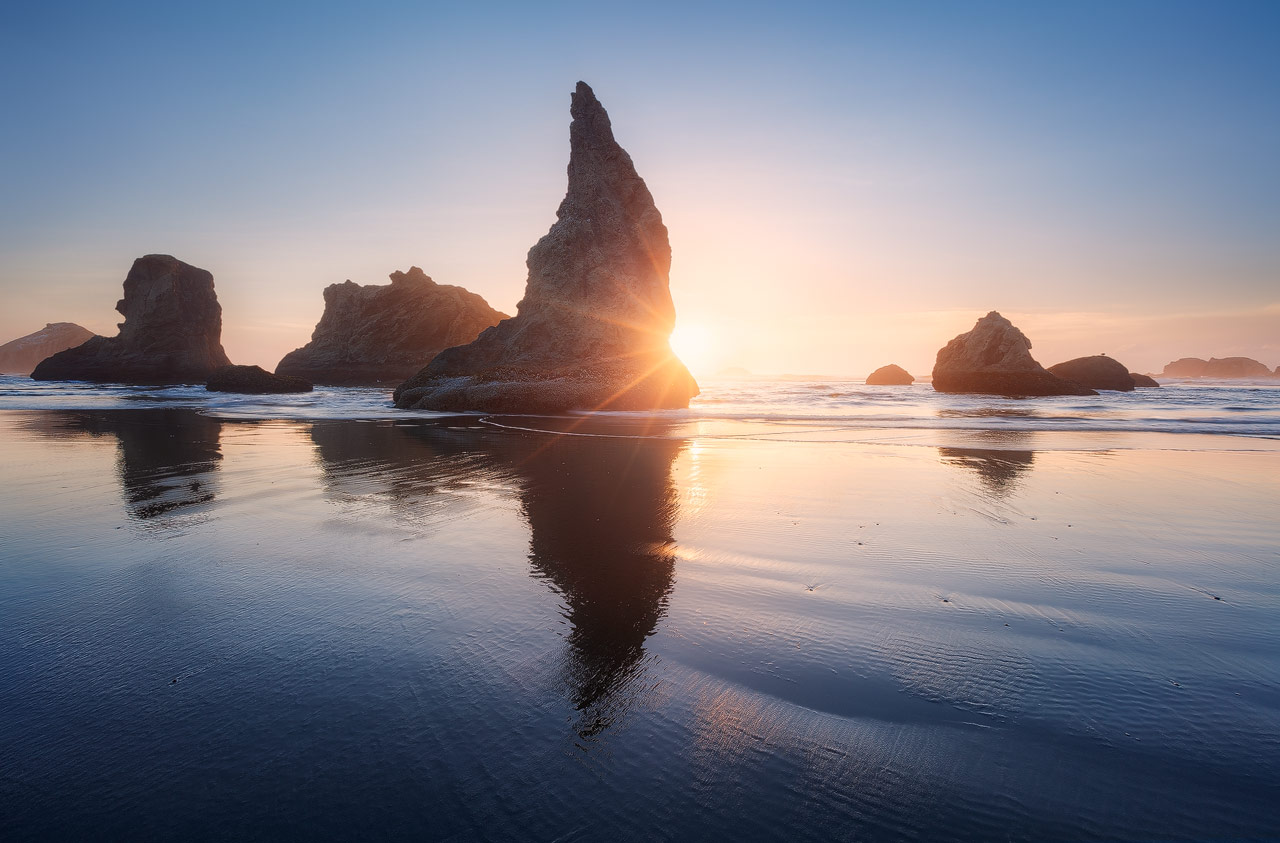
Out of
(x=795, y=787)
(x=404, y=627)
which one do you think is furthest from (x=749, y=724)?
(x=404, y=627)

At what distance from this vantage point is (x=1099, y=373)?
54.0 meters

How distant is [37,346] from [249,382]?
203722 mm

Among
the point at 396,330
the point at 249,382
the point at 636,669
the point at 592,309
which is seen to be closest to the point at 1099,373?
the point at 592,309

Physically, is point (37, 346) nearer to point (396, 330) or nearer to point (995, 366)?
point (396, 330)

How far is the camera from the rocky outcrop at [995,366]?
4756cm

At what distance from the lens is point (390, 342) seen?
76875mm

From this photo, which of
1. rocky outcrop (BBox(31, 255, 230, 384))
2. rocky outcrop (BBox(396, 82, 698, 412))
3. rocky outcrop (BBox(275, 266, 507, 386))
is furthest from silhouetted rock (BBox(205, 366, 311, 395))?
rocky outcrop (BBox(31, 255, 230, 384))

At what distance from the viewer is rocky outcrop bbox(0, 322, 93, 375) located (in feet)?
578

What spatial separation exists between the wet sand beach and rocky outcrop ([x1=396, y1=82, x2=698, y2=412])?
21.3 metres

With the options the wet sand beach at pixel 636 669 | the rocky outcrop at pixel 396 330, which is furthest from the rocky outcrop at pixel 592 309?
the rocky outcrop at pixel 396 330

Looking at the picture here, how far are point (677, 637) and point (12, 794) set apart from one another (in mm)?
2885

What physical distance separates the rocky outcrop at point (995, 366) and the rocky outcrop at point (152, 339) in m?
89.7

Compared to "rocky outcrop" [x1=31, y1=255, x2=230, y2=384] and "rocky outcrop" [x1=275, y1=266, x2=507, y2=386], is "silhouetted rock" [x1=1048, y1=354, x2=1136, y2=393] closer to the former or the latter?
"rocky outcrop" [x1=275, y1=266, x2=507, y2=386]

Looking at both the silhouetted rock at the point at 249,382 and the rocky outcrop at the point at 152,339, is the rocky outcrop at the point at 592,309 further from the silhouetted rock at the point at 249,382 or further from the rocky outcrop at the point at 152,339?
the rocky outcrop at the point at 152,339
